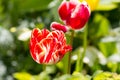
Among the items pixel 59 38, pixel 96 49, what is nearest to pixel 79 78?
pixel 59 38

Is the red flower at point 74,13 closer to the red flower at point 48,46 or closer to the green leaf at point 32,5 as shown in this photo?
the red flower at point 48,46

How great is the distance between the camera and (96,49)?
3.96 feet

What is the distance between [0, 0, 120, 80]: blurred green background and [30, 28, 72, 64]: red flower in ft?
0.78

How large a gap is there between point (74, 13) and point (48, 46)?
9 centimetres

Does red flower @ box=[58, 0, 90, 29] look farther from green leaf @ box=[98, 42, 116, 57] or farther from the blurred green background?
green leaf @ box=[98, 42, 116, 57]

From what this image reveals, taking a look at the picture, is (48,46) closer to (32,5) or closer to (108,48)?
(108,48)

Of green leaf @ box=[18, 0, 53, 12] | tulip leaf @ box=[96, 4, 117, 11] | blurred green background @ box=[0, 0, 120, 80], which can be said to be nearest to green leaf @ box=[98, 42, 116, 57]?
blurred green background @ box=[0, 0, 120, 80]

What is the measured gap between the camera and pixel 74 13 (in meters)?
0.80

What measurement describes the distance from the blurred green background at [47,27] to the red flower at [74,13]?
193mm

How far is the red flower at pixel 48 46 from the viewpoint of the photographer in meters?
0.75

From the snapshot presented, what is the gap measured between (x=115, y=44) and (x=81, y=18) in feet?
1.16

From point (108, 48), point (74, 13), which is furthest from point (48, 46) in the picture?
point (108, 48)

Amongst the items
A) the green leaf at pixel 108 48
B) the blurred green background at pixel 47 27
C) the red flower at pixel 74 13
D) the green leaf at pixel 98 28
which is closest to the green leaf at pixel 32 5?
the blurred green background at pixel 47 27

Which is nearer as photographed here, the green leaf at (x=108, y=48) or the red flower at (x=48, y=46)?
the red flower at (x=48, y=46)
